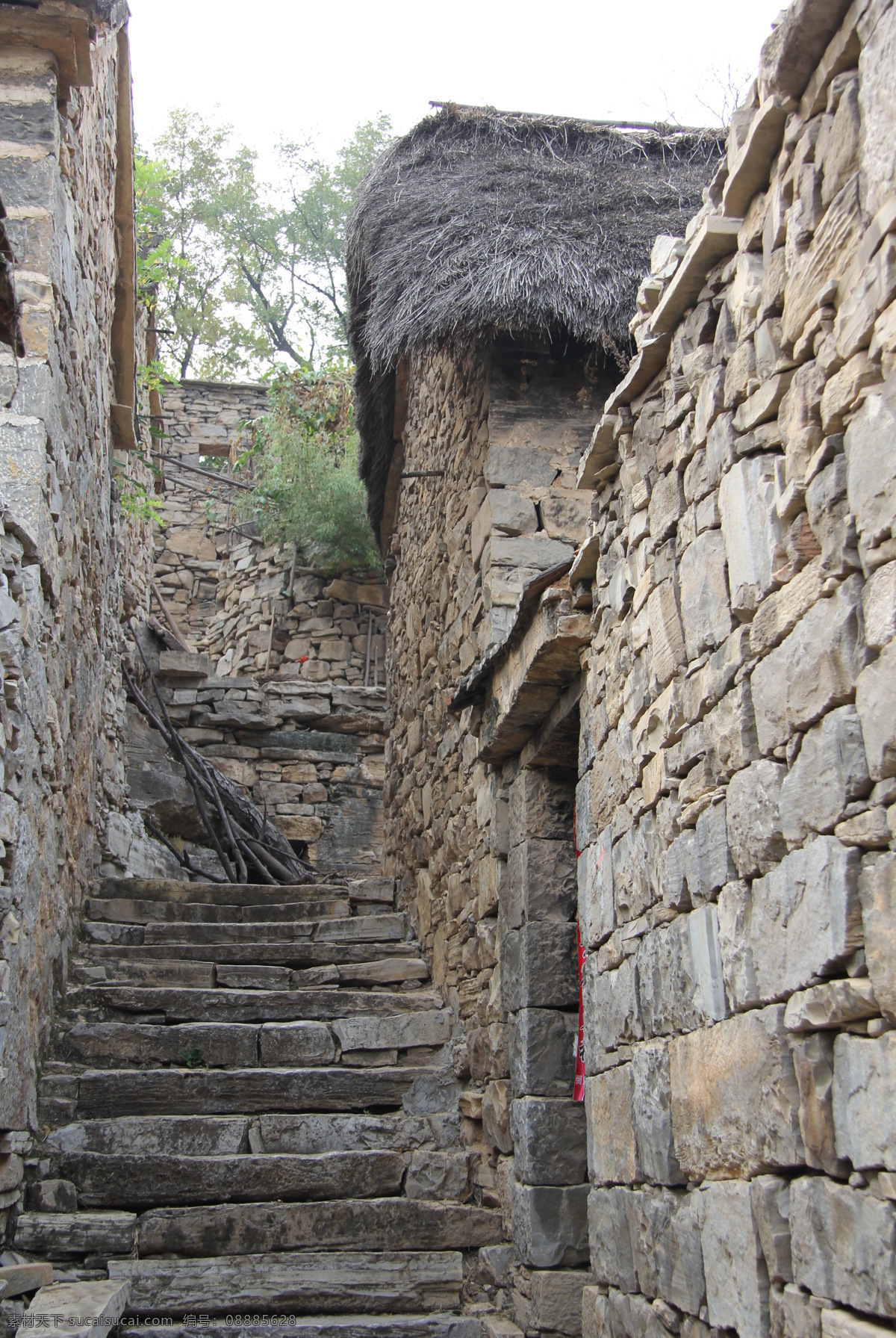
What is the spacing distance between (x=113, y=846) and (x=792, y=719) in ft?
17.1

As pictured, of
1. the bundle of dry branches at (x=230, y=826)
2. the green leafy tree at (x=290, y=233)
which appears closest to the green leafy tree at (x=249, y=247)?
the green leafy tree at (x=290, y=233)

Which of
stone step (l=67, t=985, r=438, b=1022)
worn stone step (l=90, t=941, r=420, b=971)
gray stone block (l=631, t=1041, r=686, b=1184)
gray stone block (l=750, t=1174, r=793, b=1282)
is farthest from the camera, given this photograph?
worn stone step (l=90, t=941, r=420, b=971)

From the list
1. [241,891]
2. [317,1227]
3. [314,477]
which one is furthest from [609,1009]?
[314,477]

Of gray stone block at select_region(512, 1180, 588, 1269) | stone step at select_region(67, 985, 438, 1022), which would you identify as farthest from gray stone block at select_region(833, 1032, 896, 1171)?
stone step at select_region(67, 985, 438, 1022)

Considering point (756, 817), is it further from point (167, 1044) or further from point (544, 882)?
point (167, 1044)

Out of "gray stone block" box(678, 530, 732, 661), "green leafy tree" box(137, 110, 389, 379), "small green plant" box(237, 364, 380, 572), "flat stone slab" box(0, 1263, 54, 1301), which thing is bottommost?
"flat stone slab" box(0, 1263, 54, 1301)

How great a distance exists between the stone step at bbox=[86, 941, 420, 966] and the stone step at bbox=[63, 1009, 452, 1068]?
54 cm

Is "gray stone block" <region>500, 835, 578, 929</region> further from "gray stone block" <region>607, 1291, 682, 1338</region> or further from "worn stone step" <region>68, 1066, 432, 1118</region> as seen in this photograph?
"gray stone block" <region>607, 1291, 682, 1338</region>

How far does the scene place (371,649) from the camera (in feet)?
35.4

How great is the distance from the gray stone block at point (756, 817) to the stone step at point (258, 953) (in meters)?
3.58

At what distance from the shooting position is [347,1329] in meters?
3.34

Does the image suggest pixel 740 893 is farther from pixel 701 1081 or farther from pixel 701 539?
pixel 701 539

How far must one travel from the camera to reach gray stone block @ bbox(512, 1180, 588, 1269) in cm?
329

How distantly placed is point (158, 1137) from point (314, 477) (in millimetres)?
8141
